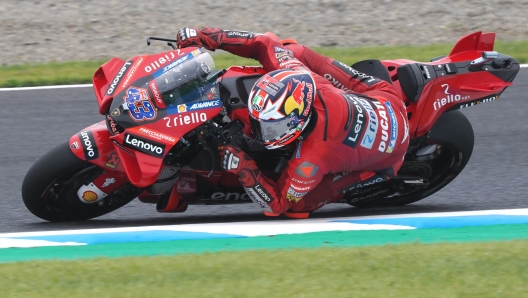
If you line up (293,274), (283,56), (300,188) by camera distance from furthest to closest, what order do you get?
(283,56) < (300,188) < (293,274)

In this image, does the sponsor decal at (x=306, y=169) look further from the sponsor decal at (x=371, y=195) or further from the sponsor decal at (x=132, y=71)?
the sponsor decal at (x=132, y=71)

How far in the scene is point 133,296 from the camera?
385 cm

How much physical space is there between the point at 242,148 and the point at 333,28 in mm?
6295

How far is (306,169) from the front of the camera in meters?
5.08

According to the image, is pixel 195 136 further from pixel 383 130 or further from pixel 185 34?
pixel 383 130

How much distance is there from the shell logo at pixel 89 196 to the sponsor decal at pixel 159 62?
2.80 feet

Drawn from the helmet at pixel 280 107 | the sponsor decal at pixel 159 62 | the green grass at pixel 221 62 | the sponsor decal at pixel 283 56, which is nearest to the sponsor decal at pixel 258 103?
the helmet at pixel 280 107

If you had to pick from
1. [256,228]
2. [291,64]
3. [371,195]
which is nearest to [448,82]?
[371,195]

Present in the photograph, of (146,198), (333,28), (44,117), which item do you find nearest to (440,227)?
(146,198)

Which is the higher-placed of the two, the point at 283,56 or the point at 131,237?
the point at 283,56

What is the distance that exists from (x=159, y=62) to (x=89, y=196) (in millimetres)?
945

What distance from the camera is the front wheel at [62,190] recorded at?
5188mm

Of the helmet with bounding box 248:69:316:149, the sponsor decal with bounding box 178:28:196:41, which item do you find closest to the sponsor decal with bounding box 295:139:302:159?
the helmet with bounding box 248:69:316:149

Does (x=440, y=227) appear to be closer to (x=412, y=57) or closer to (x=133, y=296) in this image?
(x=133, y=296)
